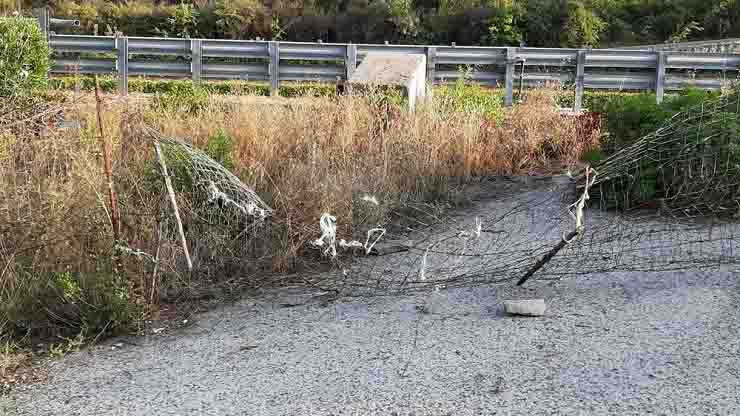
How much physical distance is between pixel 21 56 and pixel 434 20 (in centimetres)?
1923

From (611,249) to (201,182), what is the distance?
8.91ft

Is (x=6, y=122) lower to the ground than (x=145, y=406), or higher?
higher

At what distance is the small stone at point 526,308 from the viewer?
4.61 m

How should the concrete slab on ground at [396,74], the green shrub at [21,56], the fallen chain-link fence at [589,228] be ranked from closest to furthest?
the fallen chain-link fence at [589,228], the green shrub at [21,56], the concrete slab on ground at [396,74]

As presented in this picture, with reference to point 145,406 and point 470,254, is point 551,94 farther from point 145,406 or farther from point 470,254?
point 145,406

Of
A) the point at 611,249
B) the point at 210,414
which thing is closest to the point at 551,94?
the point at 611,249

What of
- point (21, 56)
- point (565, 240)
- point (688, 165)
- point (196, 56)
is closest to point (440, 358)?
point (565, 240)

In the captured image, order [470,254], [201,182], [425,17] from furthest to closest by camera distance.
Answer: [425,17], [470,254], [201,182]

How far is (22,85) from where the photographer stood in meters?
8.38

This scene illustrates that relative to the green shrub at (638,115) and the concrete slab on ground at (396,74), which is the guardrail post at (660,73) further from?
the green shrub at (638,115)

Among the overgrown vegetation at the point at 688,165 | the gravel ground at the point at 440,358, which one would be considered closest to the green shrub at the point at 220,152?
the gravel ground at the point at 440,358

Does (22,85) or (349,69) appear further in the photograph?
(349,69)

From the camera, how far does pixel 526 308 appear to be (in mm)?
4609

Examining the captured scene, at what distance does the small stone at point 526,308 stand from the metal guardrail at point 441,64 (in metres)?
8.14
